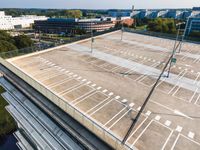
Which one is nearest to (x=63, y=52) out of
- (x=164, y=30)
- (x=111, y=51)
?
(x=111, y=51)

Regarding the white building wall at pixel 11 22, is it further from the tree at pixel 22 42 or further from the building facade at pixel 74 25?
the tree at pixel 22 42

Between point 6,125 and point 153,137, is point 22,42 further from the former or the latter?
point 153,137

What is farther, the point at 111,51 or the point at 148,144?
the point at 111,51

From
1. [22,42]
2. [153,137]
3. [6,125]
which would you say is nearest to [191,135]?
[153,137]

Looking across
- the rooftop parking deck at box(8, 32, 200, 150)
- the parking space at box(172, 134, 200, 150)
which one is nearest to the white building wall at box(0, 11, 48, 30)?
the rooftop parking deck at box(8, 32, 200, 150)

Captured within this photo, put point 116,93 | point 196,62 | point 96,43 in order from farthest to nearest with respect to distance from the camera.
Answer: point 96,43
point 196,62
point 116,93

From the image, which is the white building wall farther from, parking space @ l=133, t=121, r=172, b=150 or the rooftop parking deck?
parking space @ l=133, t=121, r=172, b=150

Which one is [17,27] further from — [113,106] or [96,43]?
[113,106]

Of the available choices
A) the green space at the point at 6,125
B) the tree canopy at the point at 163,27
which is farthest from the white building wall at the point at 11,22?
the green space at the point at 6,125

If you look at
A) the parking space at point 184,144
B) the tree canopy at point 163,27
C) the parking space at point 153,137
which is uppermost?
the tree canopy at point 163,27
